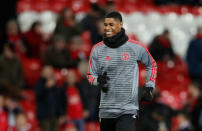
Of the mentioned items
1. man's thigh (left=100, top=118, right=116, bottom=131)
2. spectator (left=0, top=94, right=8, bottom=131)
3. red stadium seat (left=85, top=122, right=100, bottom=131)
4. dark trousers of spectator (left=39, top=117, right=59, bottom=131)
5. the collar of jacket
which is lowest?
red stadium seat (left=85, top=122, right=100, bottom=131)

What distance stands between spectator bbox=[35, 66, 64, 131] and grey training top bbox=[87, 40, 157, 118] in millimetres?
5095

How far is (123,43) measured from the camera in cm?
665

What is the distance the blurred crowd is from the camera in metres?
11.4

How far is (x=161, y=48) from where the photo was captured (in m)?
14.1

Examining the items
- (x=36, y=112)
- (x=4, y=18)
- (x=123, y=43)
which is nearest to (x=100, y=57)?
(x=123, y=43)

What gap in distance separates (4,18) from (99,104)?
8.90m

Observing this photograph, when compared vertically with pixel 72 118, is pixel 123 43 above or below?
above

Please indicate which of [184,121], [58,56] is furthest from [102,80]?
[184,121]

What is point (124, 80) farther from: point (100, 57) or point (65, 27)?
point (65, 27)

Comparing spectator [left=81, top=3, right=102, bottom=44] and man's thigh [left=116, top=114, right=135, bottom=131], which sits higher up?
spectator [left=81, top=3, right=102, bottom=44]

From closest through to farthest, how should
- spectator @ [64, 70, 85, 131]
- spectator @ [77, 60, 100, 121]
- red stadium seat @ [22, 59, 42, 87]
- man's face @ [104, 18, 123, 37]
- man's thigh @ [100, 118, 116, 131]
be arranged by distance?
man's face @ [104, 18, 123, 37] < man's thigh @ [100, 118, 116, 131] < spectator @ [64, 70, 85, 131] < spectator @ [77, 60, 100, 121] < red stadium seat @ [22, 59, 42, 87]

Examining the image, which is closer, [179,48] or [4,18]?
[4,18]

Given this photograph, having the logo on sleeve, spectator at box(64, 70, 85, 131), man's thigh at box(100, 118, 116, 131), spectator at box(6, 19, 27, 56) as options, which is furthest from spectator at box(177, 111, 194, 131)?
the logo on sleeve

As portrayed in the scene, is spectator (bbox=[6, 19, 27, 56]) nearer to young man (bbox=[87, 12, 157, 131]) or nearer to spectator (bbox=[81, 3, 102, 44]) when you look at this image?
spectator (bbox=[81, 3, 102, 44])
